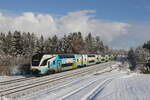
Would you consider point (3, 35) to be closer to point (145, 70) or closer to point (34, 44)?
point (34, 44)

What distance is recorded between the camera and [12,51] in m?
68.5

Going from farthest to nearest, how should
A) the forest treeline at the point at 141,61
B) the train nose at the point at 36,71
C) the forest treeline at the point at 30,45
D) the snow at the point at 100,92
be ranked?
the forest treeline at the point at 30,45 < the forest treeline at the point at 141,61 < the train nose at the point at 36,71 < the snow at the point at 100,92

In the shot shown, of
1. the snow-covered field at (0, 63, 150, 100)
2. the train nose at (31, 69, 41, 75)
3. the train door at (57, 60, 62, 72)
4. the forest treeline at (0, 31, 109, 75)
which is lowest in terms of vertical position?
the snow-covered field at (0, 63, 150, 100)

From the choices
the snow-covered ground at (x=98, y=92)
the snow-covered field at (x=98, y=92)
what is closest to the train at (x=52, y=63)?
the snow-covered field at (x=98, y=92)

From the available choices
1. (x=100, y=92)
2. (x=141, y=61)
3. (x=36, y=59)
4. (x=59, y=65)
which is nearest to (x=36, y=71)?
(x=36, y=59)

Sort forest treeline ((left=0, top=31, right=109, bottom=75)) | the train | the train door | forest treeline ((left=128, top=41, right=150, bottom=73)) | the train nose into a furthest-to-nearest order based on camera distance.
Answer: forest treeline ((left=0, top=31, right=109, bottom=75)) → forest treeline ((left=128, top=41, right=150, bottom=73)) → the train door → the train → the train nose

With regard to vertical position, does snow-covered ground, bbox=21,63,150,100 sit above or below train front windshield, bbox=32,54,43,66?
below

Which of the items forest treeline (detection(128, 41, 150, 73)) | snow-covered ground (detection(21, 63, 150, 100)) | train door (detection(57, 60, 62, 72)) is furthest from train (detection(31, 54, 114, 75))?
forest treeline (detection(128, 41, 150, 73))

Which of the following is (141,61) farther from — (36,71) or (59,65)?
(36,71)

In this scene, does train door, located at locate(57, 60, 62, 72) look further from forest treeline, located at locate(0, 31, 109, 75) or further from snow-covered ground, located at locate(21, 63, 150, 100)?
forest treeline, located at locate(0, 31, 109, 75)

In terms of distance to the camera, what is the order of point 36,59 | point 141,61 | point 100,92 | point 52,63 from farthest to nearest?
point 141,61, point 52,63, point 36,59, point 100,92

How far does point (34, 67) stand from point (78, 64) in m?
17.4

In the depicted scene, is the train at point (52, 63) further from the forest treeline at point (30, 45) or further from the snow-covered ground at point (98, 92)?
the forest treeline at point (30, 45)

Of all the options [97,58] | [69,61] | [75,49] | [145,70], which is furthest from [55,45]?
[145,70]
